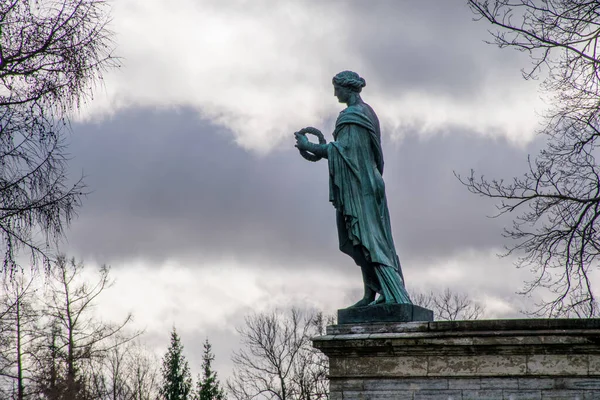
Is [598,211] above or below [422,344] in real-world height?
above

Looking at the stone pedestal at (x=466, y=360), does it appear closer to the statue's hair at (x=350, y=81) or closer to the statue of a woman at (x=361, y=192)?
the statue of a woman at (x=361, y=192)

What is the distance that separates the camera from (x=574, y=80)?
12.1 m

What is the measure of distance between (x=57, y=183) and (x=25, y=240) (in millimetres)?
689

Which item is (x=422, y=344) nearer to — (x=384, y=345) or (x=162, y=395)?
(x=384, y=345)

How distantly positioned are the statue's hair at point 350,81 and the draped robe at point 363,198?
220 millimetres

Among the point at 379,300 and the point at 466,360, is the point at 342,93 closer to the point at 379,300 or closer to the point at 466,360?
the point at 379,300

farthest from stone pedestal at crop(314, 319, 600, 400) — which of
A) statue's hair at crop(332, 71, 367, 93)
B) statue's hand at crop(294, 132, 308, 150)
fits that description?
statue's hair at crop(332, 71, 367, 93)

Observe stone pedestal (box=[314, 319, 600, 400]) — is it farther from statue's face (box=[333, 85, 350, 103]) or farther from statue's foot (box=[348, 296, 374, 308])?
statue's face (box=[333, 85, 350, 103])

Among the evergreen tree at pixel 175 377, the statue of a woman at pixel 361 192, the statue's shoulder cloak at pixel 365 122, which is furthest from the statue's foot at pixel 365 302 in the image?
the evergreen tree at pixel 175 377

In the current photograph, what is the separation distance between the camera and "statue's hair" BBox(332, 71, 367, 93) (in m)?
9.23

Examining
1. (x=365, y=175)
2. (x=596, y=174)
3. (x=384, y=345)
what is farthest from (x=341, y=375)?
(x=596, y=174)

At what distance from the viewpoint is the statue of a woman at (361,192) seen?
8672mm

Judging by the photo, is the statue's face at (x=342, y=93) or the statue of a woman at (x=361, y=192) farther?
the statue's face at (x=342, y=93)

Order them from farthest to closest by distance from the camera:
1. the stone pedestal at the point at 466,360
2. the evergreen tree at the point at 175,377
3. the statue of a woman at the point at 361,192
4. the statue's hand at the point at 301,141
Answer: the evergreen tree at the point at 175,377 < the statue's hand at the point at 301,141 < the statue of a woman at the point at 361,192 < the stone pedestal at the point at 466,360
